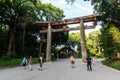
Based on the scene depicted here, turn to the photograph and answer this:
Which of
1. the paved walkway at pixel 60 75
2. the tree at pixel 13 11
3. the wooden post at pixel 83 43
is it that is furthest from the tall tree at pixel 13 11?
the paved walkway at pixel 60 75

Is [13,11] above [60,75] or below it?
above

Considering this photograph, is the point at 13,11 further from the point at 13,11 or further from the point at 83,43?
the point at 83,43

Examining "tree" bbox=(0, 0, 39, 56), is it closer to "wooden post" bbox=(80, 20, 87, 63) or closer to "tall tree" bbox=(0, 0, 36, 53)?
"tall tree" bbox=(0, 0, 36, 53)

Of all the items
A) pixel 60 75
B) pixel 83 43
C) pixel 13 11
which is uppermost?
pixel 13 11

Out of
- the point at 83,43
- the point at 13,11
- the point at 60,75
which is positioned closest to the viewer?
the point at 60,75

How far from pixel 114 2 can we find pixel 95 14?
5928 mm

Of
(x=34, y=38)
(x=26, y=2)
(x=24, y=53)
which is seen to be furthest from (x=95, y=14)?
(x=34, y=38)

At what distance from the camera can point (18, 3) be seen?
130ft

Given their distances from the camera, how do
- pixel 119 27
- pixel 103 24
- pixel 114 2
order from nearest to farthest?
pixel 114 2
pixel 119 27
pixel 103 24

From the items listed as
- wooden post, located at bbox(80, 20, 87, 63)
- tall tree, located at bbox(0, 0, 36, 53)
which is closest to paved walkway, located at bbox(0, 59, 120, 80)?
wooden post, located at bbox(80, 20, 87, 63)

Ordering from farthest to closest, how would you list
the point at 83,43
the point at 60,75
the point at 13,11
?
the point at 13,11, the point at 83,43, the point at 60,75

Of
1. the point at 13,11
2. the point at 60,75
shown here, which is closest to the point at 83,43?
the point at 13,11

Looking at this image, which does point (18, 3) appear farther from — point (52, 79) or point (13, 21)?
point (52, 79)

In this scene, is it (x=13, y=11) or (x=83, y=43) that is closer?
(x=83, y=43)
